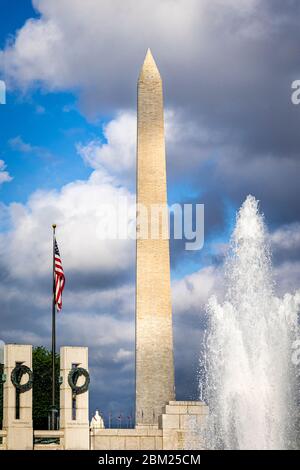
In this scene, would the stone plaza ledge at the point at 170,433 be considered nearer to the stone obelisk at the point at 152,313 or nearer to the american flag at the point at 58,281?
the stone obelisk at the point at 152,313

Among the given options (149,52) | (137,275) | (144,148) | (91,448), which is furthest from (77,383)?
(149,52)

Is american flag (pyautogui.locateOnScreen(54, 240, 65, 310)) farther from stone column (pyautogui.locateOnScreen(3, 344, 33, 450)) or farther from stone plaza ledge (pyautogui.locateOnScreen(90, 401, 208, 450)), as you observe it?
stone plaza ledge (pyautogui.locateOnScreen(90, 401, 208, 450))

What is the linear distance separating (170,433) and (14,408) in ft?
27.9

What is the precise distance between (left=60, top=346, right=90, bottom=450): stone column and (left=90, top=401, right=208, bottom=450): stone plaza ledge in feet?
3.99

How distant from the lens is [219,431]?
37938 mm

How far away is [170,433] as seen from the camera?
→ 42.6m

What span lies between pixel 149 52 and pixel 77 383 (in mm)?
24161

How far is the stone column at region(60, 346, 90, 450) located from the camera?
38.6m

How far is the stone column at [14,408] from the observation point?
37.8m

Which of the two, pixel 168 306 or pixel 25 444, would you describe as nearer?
pixel 25 444

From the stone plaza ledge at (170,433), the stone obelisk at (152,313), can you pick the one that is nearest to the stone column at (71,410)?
the stone plaza ledge at (170,433)

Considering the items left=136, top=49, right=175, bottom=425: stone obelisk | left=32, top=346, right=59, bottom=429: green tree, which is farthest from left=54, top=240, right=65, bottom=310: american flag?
left=32, top=346, right=59, bottom=429: green tree
